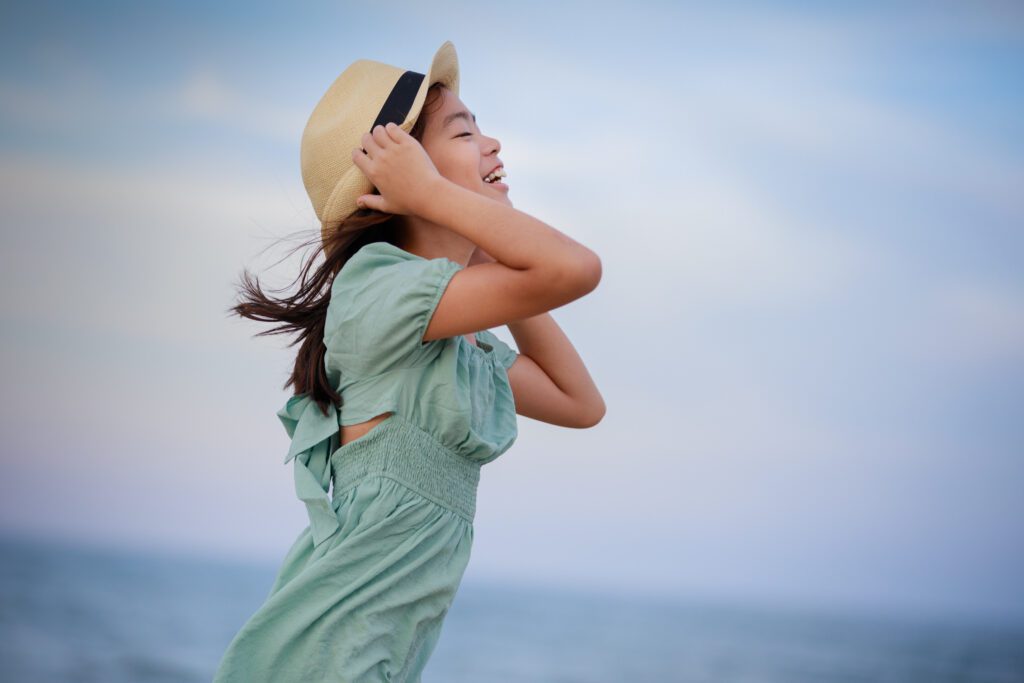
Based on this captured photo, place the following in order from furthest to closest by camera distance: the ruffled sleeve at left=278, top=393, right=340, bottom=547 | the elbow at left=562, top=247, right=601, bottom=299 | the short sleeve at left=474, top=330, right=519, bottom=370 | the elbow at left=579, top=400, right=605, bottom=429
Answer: the elbow at left=579, top=400, right=605, bottom=429 → the short sleeve at left=474, top=330, right=519, bottom=370 → the ruffled sleeve at left=278, top=393, right=340, bottom=547 → the elbow at left=562, top=247, right=601, bottom=299

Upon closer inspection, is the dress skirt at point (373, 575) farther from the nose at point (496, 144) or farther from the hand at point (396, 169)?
the nose at point (496, 144)

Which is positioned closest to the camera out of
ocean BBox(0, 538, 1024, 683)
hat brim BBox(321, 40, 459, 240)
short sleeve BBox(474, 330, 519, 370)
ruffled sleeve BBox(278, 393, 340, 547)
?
ruffled sleeve BBox(278, 393, 340, 547)

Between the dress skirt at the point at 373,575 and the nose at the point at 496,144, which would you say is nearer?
the dress skirt at the point at 373,575

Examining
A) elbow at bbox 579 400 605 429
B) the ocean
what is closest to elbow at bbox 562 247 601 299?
elbow at bbox 579 400 605 429

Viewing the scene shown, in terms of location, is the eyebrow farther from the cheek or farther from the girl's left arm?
the girl's left arm

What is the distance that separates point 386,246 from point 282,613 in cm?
57

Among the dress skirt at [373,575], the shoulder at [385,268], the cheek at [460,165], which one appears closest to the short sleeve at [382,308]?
the shoulder at [385,268]

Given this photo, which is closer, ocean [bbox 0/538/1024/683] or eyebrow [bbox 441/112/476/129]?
eyebrow [bbox 441/112/476/129]

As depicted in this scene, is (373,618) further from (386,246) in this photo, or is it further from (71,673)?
(71,673)

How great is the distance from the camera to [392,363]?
64.9 inches

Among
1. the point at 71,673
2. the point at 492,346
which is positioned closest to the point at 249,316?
the point at 492,346

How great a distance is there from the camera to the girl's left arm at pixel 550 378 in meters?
2.11

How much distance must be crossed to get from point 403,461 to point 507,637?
1633cm

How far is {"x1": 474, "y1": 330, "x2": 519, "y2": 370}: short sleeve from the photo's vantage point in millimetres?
2045
